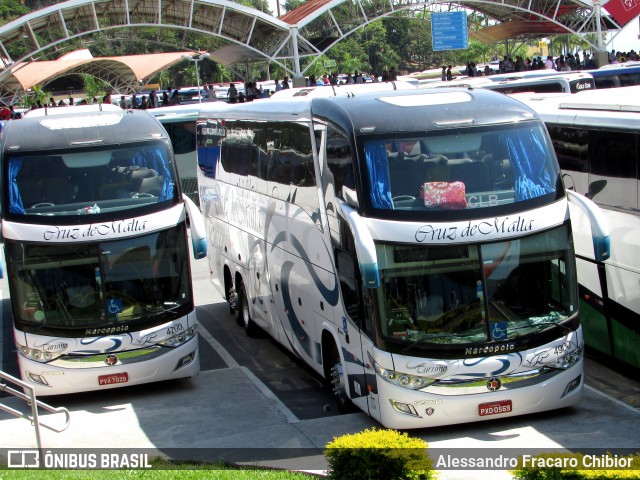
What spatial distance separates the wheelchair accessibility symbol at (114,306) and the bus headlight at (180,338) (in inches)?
29.5

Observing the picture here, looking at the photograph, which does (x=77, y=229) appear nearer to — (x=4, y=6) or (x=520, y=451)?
(x=520, y=451)

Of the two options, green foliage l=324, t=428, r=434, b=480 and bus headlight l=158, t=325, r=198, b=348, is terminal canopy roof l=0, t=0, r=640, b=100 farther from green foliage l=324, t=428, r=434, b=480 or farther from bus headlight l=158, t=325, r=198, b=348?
green foliage l=324, t=428, r=434, b=480

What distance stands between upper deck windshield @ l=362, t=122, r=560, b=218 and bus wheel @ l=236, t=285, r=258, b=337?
664 cm

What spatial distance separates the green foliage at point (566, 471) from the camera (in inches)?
272

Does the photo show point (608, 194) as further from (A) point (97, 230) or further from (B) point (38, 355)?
(B) point (38, 355)

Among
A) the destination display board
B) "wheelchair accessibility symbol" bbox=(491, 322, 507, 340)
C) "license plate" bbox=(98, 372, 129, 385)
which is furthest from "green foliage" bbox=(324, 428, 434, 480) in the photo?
the destination display board

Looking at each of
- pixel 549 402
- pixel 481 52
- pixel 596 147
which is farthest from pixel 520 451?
pixel 481 52

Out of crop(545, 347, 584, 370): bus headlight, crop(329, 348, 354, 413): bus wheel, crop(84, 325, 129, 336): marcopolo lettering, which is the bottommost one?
crop(329, 348, 354, 413): bus wheel

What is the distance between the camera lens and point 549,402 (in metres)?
10.8

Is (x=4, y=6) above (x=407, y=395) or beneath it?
above

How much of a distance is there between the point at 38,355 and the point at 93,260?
1468mm

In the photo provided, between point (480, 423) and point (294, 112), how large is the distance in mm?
5006

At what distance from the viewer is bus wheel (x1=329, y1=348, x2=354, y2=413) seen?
470 inches

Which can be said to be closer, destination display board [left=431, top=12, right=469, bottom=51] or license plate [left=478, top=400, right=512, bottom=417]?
license plate [left=478, top=400, right=512, bottom=417]
